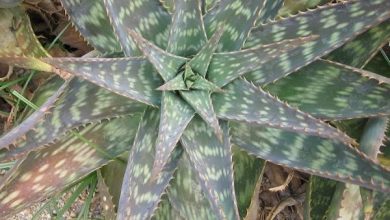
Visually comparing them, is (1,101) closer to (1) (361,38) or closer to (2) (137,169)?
(2) (137,169)

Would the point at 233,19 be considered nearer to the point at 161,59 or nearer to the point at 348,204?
the point at 161,59

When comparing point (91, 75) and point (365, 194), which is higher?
point (91, 75)

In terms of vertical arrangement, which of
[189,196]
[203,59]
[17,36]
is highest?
[203,59]

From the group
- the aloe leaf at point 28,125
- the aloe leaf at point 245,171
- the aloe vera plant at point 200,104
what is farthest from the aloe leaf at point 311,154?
the aloe leaf at point 28,125

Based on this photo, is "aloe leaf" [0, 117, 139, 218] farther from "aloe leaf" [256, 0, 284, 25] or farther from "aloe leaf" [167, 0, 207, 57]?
"aloe leaf" [256, 0, 284, 25]

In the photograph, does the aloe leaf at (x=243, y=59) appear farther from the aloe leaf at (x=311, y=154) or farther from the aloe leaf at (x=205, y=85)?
the aloe leaf at (x=311, y=154)

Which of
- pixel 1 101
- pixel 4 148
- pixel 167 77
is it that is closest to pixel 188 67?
pixel 167 77

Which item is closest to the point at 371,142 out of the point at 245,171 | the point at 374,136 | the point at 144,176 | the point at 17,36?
the point at 374,136
